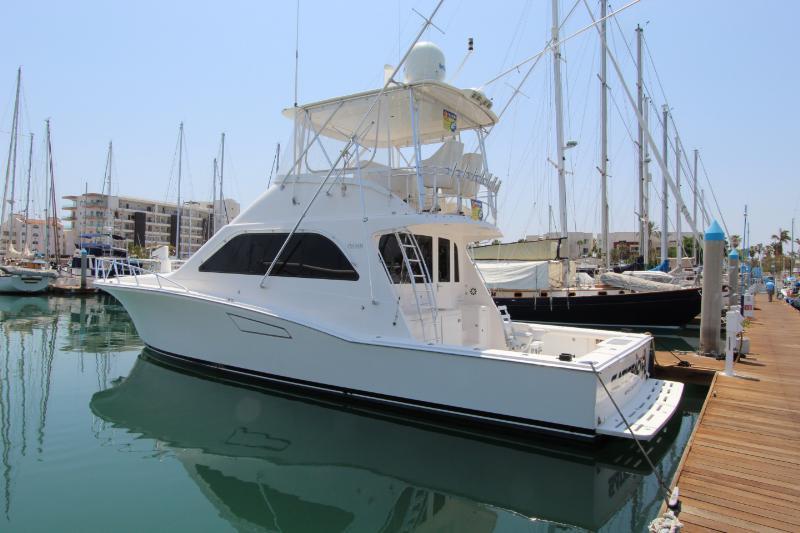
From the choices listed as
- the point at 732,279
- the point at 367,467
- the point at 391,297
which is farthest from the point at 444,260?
the point at 732,279

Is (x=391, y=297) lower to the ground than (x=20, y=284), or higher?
higher

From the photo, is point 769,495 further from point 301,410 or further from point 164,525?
point 301,410

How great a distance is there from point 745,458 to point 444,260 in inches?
183

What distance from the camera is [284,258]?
7445 millimetres

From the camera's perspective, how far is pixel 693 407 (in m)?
7.48

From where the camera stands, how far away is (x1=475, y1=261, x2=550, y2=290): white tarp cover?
15.8m

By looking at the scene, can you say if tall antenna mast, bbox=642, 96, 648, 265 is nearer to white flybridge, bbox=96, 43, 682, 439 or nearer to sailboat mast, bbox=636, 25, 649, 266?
sailboat mast, bbox=636, 25, 649, 266

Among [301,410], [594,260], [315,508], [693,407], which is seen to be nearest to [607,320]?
[693,407]

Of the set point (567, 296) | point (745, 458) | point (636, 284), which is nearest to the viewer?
point (745, 458)

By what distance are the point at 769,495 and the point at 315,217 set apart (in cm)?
594

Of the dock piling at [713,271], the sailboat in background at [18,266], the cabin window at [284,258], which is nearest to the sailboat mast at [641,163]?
the dock piling at [713,271]

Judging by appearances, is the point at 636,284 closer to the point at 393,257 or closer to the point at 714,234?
the point at 714,234

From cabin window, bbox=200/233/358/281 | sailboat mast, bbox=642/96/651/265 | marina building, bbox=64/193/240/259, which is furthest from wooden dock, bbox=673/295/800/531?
marina building, bbox=64/193/240/259

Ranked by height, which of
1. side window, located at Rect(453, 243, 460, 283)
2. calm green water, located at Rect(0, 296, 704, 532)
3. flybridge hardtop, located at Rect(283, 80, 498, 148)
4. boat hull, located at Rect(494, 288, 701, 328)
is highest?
flybridge hardtop, located at Rect(283, 80, 498, 148)
